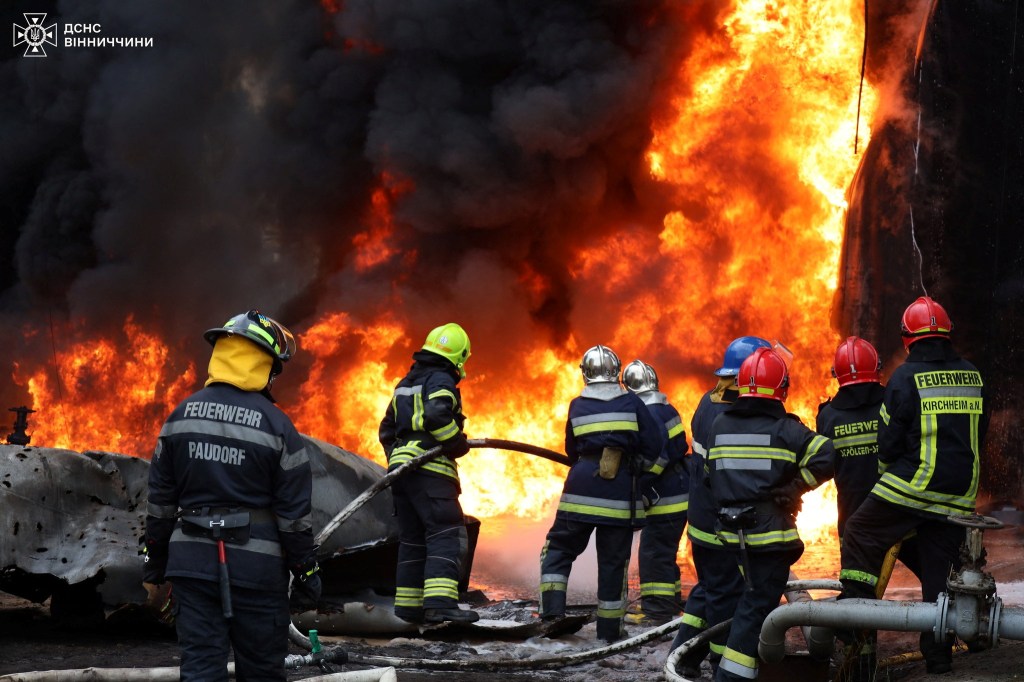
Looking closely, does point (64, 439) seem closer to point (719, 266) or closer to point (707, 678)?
point (719, 266)

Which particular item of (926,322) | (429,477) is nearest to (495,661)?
(429,477)

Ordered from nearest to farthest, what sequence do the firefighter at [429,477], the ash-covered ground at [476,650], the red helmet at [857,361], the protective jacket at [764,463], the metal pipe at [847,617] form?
the metal pipe at [847,617]
the protective jacket at [764,463]
the ash-covered ground at [476,650]
the red helmet at [857,361]
the firefighter at [429,477]

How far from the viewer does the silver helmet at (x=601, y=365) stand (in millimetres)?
6438

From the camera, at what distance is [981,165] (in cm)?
1024

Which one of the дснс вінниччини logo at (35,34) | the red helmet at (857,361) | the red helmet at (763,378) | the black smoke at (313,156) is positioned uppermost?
the дснс вінниччини logo at (35,34)

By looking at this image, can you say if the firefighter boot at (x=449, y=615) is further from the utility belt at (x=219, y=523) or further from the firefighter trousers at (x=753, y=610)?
the utility belt at (x=219, y=523)

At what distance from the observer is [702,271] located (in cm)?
1244

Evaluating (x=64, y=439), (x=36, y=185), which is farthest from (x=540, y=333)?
(x=36, y=185)

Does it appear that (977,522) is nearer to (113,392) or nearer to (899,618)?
(899,618)

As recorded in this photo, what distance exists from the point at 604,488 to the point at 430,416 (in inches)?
43.6

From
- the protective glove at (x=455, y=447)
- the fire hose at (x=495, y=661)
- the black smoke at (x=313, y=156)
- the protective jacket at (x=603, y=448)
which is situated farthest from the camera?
the black smoke at (x=313, y=156)

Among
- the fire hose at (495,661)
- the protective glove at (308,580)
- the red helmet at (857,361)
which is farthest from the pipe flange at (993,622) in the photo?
the protective glove at (308,580)

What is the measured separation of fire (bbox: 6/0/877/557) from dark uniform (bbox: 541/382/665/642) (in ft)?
13.8

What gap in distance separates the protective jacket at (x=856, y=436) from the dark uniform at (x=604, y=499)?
1095 mm
